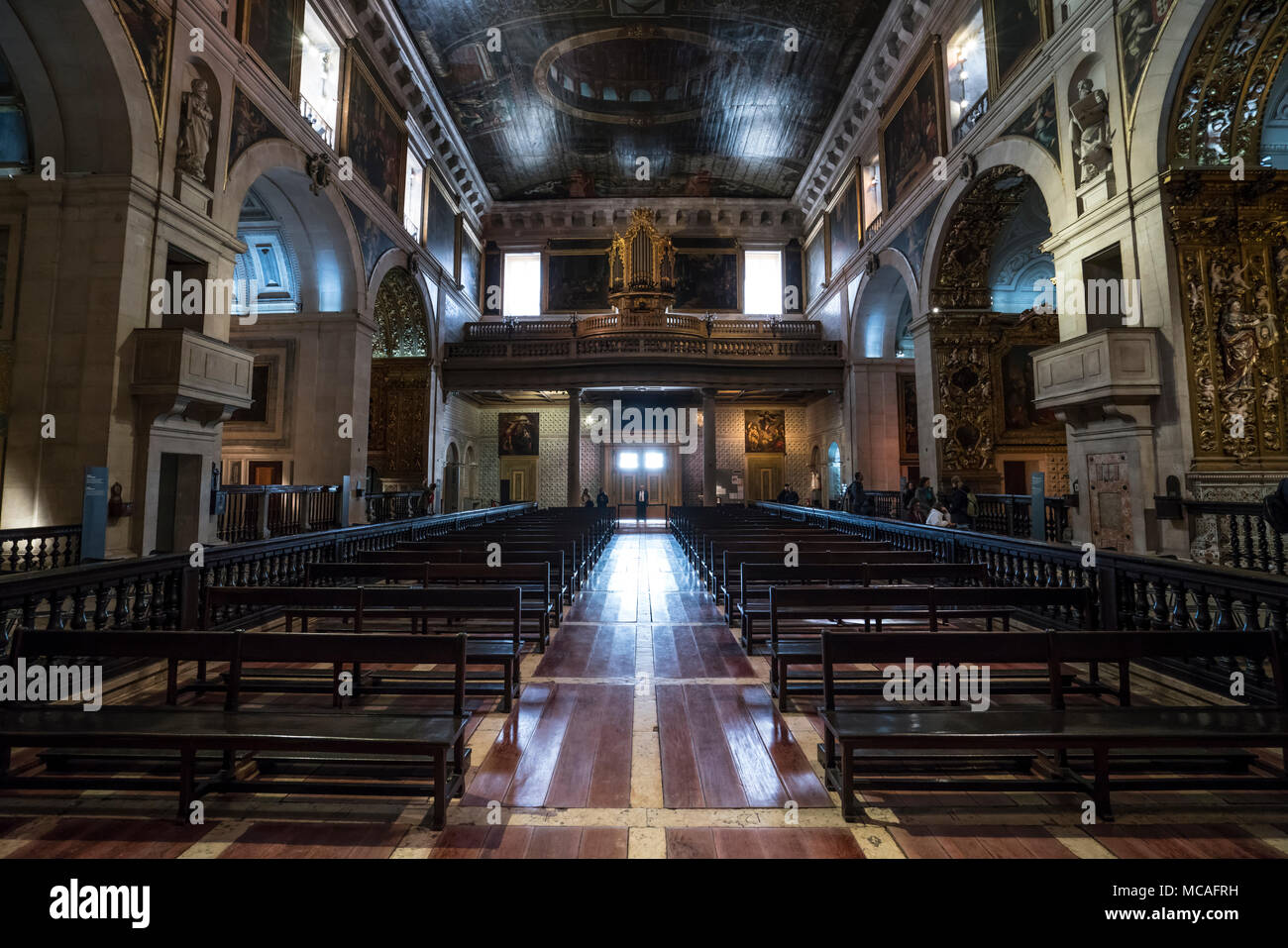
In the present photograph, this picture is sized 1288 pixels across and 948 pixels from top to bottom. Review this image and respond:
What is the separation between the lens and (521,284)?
23.3 meters

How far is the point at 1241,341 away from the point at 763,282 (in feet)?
57.4

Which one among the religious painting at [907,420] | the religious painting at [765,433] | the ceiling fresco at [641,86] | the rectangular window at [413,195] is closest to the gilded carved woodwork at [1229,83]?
the ceiling fresco at [641,86]

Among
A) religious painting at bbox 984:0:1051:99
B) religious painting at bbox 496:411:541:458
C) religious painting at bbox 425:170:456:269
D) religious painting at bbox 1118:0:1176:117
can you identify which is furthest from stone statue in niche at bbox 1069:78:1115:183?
religious painting at bbox 496:411:541:458

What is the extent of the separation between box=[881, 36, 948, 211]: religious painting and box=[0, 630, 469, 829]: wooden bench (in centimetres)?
1408

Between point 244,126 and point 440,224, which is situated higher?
point 440,224

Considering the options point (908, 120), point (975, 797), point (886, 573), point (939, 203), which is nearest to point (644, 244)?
point (908, 120)

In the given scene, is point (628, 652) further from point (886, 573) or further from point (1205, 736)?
point (1205, 736)

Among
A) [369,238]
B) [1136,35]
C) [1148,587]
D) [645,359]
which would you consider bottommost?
[1148,587]

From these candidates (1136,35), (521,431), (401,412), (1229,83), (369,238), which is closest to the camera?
(1229,83)

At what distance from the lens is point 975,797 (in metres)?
2.54

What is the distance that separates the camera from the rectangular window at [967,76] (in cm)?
1105

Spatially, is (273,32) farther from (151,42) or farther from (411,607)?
(411,607)

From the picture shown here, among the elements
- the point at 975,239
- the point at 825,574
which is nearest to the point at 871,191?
the point at 975,239

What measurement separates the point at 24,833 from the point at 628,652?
3.52m
